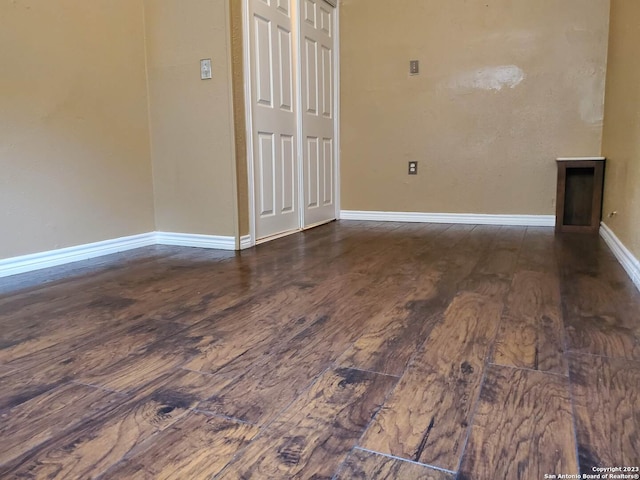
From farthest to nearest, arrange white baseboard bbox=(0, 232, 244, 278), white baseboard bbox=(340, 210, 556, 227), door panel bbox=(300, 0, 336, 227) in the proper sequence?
white baseboard bbox=(340, 210, 556, 227) → door panel bbox=(300, 0, 336, 227) → white baseboard bbox=(0, 232, 244, 278)

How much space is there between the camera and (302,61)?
3604 mm

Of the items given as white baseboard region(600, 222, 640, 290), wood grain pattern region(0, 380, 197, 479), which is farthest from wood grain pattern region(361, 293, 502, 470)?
white baseboard region(600, 222, 640, 290)

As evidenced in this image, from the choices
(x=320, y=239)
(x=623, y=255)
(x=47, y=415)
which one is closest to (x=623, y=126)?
(x=623, y=255)

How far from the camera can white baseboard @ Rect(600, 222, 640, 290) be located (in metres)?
2.00

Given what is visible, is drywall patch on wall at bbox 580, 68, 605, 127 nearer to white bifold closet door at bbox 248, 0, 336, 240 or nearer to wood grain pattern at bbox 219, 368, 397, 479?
white bifold closet door at bbox 248, 0, 336, 240

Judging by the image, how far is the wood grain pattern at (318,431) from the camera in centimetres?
82

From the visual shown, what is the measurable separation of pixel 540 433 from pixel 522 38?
358 cm

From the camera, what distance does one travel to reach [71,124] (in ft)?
8.30

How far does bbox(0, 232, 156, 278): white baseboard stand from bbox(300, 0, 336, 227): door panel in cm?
→ 131

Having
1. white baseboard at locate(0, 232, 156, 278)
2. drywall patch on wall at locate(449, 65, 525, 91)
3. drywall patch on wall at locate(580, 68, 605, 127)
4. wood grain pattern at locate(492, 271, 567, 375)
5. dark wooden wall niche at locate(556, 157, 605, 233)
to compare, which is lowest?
wood grain pattern at locate(492, 271, 567, 375)

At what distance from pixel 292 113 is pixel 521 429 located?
2960 millimetres

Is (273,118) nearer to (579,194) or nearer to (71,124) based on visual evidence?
(71,124)

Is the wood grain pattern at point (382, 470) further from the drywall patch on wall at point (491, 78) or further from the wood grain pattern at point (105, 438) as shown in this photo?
the drywall patch on wall at point (491, 78)

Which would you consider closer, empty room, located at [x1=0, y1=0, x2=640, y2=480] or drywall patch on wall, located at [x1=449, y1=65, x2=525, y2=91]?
empty room, located at [x1=0, y1=0, x2=640, y2=480]
